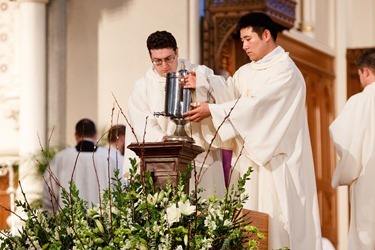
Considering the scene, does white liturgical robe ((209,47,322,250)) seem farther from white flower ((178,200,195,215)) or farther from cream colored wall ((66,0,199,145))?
cream colored wall ((66,0,199,145))

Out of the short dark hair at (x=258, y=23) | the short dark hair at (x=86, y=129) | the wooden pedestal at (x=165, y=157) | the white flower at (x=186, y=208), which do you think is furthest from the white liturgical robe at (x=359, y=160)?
the white flower at (x=186, y=208)

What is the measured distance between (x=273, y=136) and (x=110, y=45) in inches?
215

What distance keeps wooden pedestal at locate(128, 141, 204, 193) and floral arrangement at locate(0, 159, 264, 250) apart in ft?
3.15

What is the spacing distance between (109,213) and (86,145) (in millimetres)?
5854

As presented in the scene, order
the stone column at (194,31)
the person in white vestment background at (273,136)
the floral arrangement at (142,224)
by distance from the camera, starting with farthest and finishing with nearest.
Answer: the stone column at (194,31)
the person in white vestment background at (273,136)
the floral arrangement at (142,224)

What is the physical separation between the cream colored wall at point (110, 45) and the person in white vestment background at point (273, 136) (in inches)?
176

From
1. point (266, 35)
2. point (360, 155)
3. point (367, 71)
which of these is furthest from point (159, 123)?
point (367, 71)

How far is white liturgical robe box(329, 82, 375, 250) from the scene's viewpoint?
859 cm

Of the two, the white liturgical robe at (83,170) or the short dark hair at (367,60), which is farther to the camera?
the white liturgical robe at (83,170)

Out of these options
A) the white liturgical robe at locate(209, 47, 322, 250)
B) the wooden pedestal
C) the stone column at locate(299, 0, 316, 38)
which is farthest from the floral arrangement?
the stone column at locate(299, 0, 316, 38)

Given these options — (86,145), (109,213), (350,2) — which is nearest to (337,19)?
(350,2)

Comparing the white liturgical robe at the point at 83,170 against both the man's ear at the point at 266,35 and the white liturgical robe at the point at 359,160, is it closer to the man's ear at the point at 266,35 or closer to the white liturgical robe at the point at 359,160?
the white liturgical robe at the point at 359,160

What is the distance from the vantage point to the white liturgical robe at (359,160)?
859cm

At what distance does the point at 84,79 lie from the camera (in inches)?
483
